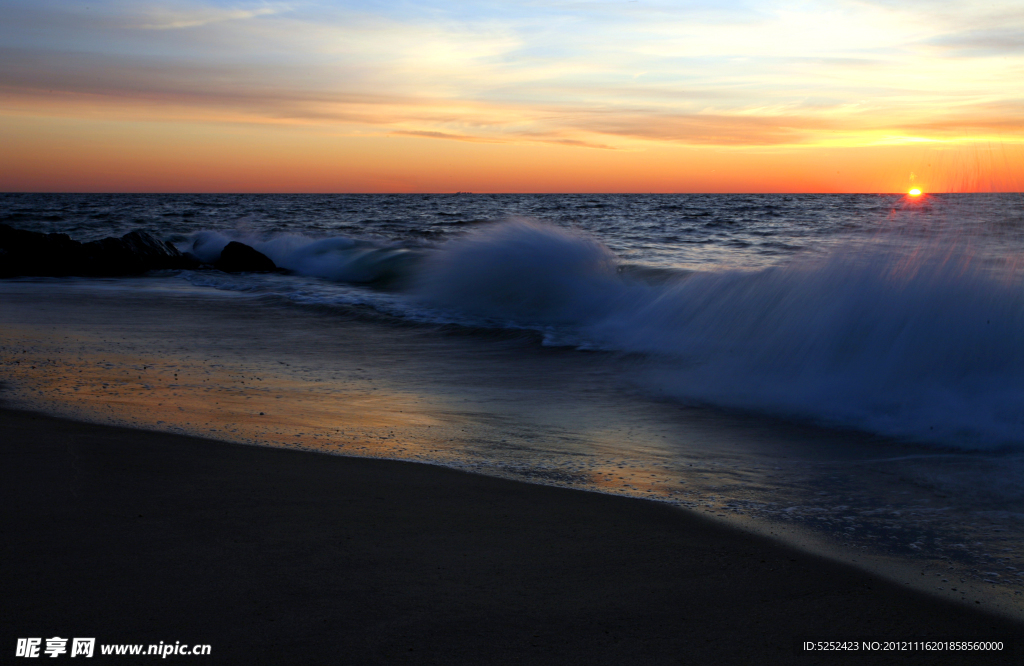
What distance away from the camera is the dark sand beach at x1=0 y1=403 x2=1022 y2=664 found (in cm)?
204

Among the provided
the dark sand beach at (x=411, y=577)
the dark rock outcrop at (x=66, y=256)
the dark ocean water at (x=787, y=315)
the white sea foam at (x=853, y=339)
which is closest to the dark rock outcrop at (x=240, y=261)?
the dark ocean water at (x=787, y=315)

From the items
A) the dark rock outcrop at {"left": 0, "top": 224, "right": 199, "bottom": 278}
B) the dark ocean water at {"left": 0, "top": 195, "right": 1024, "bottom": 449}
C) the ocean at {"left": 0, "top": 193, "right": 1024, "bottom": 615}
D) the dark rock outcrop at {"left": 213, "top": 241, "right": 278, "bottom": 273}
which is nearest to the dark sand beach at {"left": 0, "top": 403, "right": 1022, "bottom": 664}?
the ocean at {"left": 0, "top": 193, "right": 1024, "bottom": 615}

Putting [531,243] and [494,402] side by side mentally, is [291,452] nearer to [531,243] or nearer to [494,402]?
[494,402]

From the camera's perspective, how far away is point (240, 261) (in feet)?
53.0

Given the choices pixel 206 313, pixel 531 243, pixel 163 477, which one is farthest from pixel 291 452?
pixel 531 243

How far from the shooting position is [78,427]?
3.91 m

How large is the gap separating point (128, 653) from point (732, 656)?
65.3 inches

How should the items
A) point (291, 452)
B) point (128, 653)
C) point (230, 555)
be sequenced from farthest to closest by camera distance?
point (291, 452)
point (230, 555)
point (128, 653)

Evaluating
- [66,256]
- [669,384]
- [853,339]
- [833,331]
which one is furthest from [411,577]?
[66,256]

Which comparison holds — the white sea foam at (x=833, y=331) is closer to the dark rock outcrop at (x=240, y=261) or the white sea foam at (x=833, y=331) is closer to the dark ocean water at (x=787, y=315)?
the dark ocean water at (x=787, y=315)

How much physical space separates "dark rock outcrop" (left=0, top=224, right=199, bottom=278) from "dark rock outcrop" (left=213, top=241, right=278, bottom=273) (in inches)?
52.7

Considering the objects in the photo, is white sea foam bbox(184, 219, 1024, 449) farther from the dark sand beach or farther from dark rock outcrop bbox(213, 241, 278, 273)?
dark rock outcrop bbox(213, 241, 278, 273)

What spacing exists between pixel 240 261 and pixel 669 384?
12734 mm

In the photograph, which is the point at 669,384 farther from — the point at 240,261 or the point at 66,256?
the point at 66,256
